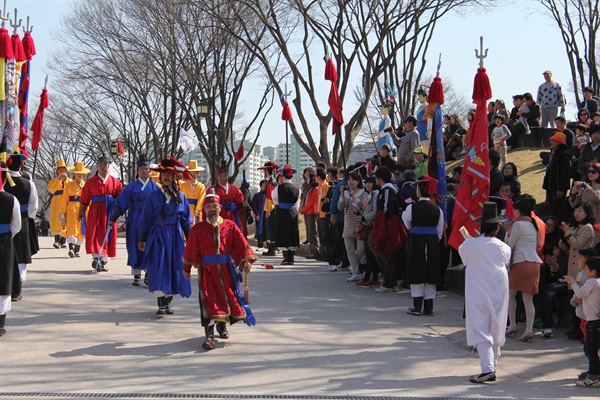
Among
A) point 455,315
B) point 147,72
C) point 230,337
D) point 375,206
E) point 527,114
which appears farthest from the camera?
point 147,72

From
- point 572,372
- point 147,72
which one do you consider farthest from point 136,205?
point 147,72

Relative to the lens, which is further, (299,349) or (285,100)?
(285,100)

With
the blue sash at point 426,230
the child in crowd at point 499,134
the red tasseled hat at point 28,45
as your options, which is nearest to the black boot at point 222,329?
the blue sash at point 426,230

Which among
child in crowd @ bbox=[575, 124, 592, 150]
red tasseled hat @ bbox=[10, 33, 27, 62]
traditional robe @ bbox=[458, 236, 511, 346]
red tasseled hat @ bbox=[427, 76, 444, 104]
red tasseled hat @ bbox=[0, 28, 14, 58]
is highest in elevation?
red tasseled hat @ bbox=[10, 33, 27, 62]

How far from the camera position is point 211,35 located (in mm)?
28078

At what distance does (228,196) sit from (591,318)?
824 centimetres

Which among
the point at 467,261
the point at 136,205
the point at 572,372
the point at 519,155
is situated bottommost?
the point at 572,372

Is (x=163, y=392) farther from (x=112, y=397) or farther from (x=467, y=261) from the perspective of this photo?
(x=467, y=261)

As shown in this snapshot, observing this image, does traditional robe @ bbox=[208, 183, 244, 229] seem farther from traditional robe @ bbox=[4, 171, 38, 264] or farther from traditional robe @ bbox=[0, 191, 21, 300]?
traditional robe @ bbox=[0, 191, 21, 300]

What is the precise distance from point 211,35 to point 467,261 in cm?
2179

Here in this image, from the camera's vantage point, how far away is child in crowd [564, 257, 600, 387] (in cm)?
721

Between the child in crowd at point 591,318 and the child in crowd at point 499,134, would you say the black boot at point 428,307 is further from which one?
the child in crowd at point 499,134

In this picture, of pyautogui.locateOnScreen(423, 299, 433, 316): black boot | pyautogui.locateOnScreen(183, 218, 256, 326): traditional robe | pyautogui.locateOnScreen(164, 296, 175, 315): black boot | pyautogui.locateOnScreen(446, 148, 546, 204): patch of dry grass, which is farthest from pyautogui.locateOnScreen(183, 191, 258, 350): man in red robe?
A: pyautogui.locateOnScreen(446, 148, 546, 204): patch of dry grass

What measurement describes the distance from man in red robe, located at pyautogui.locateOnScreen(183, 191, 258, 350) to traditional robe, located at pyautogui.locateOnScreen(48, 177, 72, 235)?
429 inches
